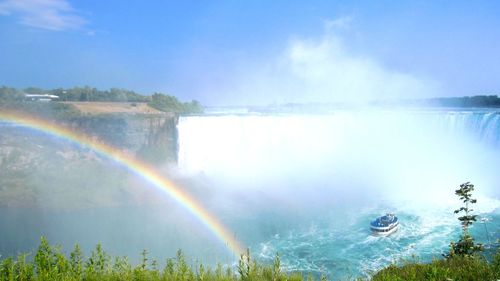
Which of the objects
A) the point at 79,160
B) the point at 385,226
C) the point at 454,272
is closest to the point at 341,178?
the point at 385,226

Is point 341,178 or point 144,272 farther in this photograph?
point 341,178

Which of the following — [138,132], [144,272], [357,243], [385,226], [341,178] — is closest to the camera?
[144,272]

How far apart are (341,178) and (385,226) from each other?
18.7 metres

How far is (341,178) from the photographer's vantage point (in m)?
40.2

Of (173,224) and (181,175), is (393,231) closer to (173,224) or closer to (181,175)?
(173,224)

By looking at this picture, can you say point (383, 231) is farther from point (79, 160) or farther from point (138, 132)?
point (79, 160)

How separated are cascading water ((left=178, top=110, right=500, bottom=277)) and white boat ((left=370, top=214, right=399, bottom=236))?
0.40 meters

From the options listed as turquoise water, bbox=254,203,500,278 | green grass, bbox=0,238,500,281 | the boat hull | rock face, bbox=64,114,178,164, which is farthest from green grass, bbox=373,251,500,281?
rock face, bbox=64,114,178,164

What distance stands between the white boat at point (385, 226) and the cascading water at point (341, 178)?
0.40m

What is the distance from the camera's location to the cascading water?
2053cm

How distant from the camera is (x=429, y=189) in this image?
108 feet

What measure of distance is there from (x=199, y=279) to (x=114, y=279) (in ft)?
3.98

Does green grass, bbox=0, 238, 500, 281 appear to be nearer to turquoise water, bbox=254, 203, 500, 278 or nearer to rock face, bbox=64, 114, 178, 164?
turquoise water, bbox=254, 203, 500, 278

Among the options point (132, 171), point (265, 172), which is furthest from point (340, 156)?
point (132, 171)
